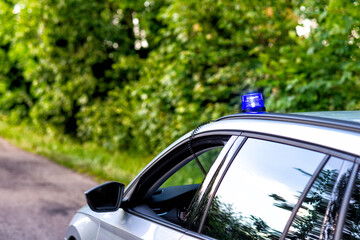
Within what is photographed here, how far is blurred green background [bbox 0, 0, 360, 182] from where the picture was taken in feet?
19.2

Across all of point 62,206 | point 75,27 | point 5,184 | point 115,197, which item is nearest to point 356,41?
point 115,197

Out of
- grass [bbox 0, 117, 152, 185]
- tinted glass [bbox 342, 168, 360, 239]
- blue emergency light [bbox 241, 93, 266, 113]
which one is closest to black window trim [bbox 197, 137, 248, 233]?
blue emergency light [bbox 241, 93, 266, 113]

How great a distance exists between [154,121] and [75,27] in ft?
13.9

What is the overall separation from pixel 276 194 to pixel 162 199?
1273 mm

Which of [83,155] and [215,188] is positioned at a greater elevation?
[83,155]

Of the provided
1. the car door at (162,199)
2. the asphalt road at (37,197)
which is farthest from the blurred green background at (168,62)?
the car door at (162,199)

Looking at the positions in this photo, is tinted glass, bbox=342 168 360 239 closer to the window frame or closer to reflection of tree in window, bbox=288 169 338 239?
reflection of tree in window, bbox=288 169 338 239

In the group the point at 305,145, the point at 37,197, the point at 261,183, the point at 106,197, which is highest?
the point at 305,145

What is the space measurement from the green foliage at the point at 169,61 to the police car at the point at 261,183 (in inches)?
139

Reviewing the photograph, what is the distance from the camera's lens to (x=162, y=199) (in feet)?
9.59

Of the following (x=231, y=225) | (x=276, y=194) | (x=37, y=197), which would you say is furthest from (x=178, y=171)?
(x=37, y=197)

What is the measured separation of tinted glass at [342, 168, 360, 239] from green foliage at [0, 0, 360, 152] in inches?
159

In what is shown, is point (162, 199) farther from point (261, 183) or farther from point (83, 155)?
point (83, 155)

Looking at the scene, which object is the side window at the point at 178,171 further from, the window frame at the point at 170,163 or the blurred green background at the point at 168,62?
the blurred green background at the point at 168,62
